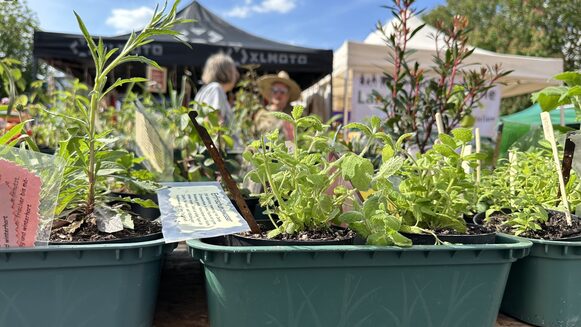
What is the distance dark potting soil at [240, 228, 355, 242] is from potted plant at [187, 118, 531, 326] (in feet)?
0.04

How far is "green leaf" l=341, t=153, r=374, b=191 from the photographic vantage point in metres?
0.65

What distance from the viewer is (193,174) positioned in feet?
4.32

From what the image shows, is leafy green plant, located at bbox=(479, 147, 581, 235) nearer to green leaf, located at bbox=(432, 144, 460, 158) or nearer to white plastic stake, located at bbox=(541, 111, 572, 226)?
white plastic stake, located at bbox=(541, 111, 572, 226)

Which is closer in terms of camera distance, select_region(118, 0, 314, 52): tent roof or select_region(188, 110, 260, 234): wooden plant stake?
select_region(188, 110, 260, 234): wooden plant stake

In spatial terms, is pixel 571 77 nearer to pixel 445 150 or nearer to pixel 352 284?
pixel 445 150

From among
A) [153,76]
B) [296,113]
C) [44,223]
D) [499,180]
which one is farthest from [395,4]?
[153,76]

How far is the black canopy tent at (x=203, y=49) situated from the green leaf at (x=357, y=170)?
11.3 ft

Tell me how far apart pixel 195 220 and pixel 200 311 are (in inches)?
10.7

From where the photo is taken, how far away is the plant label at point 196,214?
0.61 m

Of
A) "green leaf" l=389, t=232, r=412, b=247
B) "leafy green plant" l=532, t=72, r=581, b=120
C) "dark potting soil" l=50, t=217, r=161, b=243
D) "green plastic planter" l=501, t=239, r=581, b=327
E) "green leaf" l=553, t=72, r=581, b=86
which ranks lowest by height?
"green plastic planter" l=501, t=239, r=581, b=327

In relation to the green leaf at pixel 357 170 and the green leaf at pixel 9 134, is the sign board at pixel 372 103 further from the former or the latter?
the green leaf at pixel 9 134

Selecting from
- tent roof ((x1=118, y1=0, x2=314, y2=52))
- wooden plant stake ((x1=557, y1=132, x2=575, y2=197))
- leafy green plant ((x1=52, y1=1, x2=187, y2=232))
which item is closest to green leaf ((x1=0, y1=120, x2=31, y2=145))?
leafy green plant ((x1=52, y1=1, x2=187, y2=232))

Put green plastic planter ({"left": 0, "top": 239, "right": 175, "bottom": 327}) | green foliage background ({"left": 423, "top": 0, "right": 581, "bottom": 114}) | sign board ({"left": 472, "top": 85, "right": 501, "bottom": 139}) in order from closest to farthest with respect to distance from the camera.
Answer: green plastic planter ({"left": 0, "top": 239, "right": 175, "bottom": 327})
sign board ({"left": 472, "top": 85, "right": 501, "bottom": 139})
green foliage background ({"left": 423, "top": 0, "right": 581, "bottom": 114})

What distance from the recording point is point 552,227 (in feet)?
2.79
